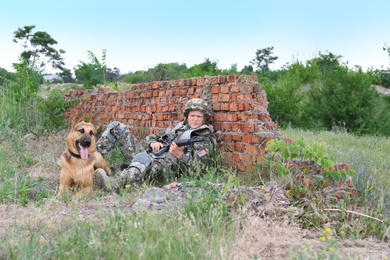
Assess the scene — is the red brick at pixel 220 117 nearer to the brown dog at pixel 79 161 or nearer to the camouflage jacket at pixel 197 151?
the camouflage jacket at pixel 197 151

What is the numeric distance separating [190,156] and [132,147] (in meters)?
1.36

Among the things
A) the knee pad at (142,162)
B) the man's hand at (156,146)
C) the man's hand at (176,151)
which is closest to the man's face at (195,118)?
the man's hand at (176,151)

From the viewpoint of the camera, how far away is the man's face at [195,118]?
567 centimetres

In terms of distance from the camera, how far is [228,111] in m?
5.78

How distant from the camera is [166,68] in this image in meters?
26.2

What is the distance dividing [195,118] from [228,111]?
1.50ft

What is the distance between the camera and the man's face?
5668mm

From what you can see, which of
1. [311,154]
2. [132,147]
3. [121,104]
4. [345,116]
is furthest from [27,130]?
[345,116]

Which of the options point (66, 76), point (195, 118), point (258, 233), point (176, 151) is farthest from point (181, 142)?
point (66, 76)

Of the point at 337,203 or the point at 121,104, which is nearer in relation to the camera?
the point at 337,203

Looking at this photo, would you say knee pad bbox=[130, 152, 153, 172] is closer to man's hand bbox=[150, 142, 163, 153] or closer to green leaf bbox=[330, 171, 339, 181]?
man's hand bbox=[150, 142, 163, 153]

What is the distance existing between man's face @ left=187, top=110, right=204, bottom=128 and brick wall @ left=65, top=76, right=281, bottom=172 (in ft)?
1.12

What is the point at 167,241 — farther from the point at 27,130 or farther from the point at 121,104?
the point at 27,130

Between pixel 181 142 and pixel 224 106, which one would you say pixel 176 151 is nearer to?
pixel 181 142
